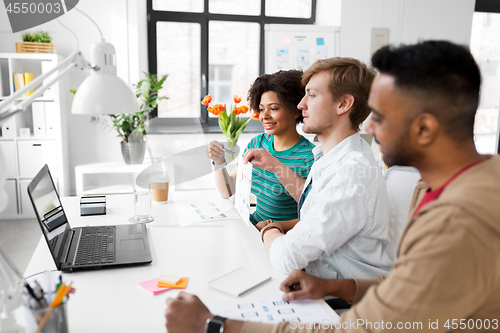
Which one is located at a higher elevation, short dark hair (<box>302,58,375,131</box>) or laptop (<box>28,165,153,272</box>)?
short dark hair (<box>302,58,375,131</box>)

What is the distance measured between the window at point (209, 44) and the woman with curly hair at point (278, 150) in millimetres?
2330

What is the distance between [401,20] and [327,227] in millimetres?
3989

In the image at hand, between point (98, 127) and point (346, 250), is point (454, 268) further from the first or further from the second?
point (98, 127)

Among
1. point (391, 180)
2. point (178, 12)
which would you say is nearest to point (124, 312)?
point (391, 180)

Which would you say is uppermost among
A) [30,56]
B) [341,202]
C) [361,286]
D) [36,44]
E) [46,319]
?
[36,44]

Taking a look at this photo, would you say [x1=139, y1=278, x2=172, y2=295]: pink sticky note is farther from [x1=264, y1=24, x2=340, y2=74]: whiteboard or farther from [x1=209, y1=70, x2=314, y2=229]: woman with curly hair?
[x1=264, y1=24, x2=340, y2=74]: whiteboard

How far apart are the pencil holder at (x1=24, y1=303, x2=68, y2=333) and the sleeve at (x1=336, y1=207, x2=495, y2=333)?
654 mm

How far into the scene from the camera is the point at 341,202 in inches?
45.8

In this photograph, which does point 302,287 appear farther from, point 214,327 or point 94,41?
point 94,41

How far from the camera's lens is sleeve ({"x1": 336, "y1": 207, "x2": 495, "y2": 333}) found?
620mm

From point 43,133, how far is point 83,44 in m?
1.01

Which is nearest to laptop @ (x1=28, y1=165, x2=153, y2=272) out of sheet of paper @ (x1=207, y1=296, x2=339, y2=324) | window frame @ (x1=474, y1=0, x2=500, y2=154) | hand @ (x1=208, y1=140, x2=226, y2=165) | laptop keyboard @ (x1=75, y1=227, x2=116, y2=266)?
Answer: laptop keyboard @ (x1=75, y1=227, x2=116, y2=266)

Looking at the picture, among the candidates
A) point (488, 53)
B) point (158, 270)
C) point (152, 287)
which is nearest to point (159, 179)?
point (158, 270)

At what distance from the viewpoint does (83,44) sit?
157 inches
